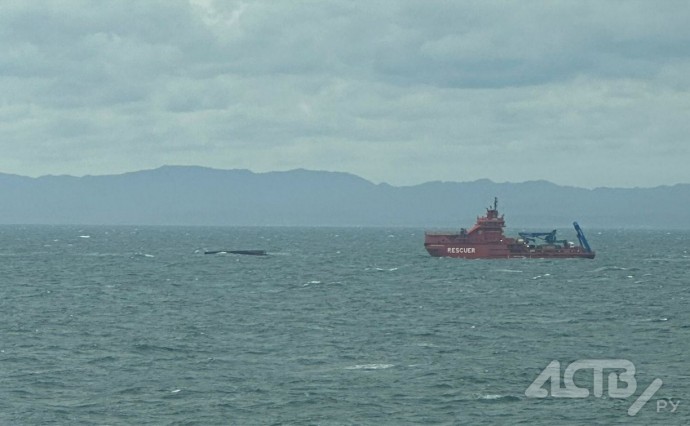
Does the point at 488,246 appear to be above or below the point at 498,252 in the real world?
above

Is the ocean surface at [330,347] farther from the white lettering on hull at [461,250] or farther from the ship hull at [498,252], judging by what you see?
the ship hull at [498,252]

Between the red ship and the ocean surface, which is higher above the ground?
the red ship

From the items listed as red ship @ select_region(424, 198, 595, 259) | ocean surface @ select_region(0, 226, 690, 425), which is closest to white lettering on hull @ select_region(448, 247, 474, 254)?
red ship @ select_region(424, 198, 595, 259)

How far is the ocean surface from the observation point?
160ft

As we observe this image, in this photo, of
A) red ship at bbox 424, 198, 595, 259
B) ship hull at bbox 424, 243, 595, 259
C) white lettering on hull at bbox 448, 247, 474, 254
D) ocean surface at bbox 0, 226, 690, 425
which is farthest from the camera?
ship hull at bbox 424, 243, 595, 259

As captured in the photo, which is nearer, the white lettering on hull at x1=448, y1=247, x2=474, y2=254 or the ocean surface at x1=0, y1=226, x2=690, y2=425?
the ocean surface at x1=0, y1=226, x2=690, y2=425

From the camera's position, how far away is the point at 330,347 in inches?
2640

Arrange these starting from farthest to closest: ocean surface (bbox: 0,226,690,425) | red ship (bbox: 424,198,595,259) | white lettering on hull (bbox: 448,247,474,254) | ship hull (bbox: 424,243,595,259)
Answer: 1. ship hull (bbox: 424,243,595,259)
2. red ship (bbox: 424,198,595,259)
3. white lettering on hull (bbox: 448,247,474,254)
4. ocean surface (bbox: 0,226,690,425)

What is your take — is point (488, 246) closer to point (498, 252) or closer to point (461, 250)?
point (498, 252)

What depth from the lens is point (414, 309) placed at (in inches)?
3573

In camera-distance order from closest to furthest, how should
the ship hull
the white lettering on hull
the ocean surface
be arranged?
the ocean surface → the white lettering on hull → the ship hull

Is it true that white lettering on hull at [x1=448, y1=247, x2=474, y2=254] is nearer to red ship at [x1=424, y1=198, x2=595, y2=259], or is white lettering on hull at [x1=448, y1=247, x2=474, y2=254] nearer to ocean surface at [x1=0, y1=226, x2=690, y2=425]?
red ship at [x1=424, y1=198, x2=595, y2=259]

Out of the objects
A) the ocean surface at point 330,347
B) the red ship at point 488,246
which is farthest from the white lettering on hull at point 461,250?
the ocean surface at point 330,347

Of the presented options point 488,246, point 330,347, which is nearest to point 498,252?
point 488,246
